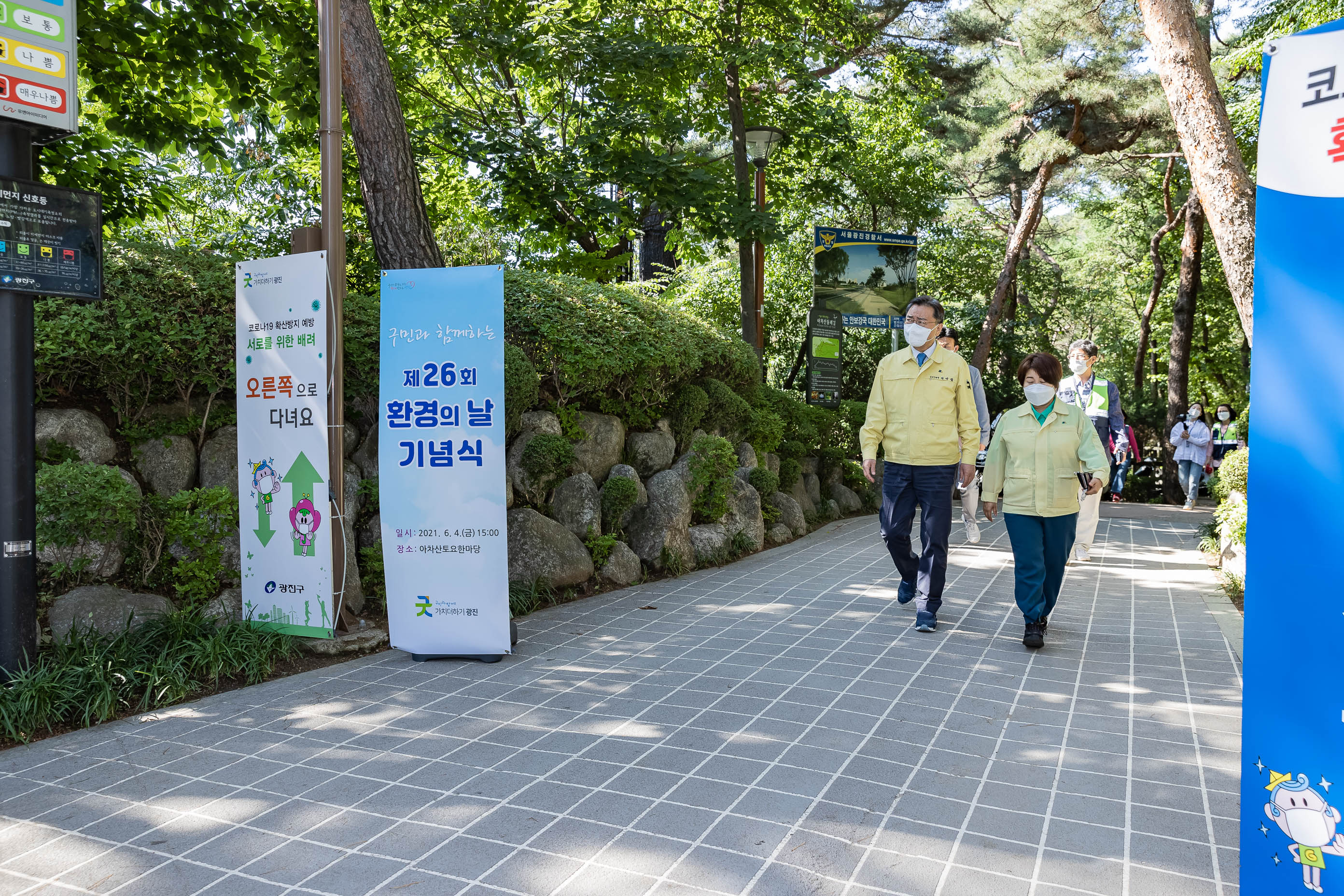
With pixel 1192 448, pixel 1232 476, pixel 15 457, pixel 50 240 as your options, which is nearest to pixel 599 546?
pixel 15 457

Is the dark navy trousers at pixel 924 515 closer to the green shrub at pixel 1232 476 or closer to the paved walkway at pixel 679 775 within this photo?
the paved walkway at pixel 679 775

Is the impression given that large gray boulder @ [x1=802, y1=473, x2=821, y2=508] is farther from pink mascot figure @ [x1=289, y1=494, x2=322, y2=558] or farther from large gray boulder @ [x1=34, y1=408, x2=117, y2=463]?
large gray boulder @ [x1=34, y1=408, x2=117, y2=463]

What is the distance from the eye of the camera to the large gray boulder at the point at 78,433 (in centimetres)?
504

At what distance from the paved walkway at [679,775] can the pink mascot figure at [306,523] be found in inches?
28.5

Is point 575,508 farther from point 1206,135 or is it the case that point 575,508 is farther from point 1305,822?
point 1305,822

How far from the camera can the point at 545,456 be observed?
6.81m

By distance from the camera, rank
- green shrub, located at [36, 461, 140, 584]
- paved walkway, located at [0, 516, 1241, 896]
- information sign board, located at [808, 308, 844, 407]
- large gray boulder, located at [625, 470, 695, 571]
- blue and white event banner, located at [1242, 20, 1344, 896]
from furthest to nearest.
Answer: information sign board, located at [808, 308, 844, 407]
large gray boulder, located at [625, 470, 695, 571]
green shrub, located at [36, 461, 140, 584]
paved walkway, located at [0, 516, 1241, 896]
blue and white event banner, located at [1242, 20, 1344, 896]

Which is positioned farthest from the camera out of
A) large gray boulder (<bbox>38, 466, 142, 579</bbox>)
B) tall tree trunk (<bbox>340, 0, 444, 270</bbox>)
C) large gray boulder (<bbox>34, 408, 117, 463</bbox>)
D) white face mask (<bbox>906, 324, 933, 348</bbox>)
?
tall tree trunk (<bbox>340, 0, 444, 270</bbox>)

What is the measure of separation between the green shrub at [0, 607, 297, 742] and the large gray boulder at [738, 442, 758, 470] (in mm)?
5273

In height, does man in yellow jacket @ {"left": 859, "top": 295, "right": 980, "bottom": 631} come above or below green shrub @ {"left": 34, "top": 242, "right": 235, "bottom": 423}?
below

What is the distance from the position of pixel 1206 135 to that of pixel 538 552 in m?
5.11

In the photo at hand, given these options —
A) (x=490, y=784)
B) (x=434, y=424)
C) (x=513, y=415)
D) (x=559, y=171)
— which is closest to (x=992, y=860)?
(x=490, y=784)

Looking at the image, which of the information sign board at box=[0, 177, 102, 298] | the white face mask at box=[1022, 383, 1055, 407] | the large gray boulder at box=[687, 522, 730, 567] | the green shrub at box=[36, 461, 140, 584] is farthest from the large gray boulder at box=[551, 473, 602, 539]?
the information sign board at box=[0, 177, 102, 298]

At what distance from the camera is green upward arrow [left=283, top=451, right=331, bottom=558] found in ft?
17.1
